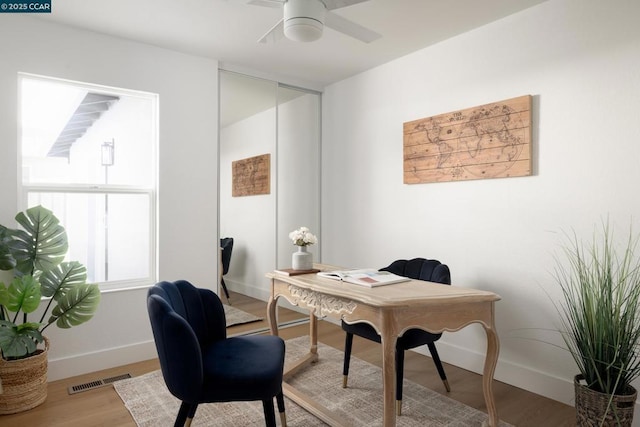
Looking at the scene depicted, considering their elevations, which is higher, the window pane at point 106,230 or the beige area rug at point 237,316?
the window pane at point 106,230

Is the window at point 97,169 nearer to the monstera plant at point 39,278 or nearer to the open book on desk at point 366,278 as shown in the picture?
the monstera plant at point 39,278

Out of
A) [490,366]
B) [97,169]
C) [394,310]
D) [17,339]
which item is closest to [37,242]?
[17,339]

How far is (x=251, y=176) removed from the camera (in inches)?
159

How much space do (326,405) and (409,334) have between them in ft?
2.29

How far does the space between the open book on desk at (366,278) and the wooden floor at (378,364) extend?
964 millimetres

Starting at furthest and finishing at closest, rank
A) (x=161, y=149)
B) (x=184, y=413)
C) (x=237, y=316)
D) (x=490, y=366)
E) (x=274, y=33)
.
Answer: (x=237, y=316)
(x=161, y=149)
(x=274, y=33)
(x=490, y=366)
(x=184, y=413)

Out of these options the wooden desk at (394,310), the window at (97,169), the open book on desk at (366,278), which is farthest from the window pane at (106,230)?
the open book on desk at (366,278)

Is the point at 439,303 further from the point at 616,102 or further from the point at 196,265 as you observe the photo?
the point at 196,265

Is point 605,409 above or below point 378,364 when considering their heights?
above

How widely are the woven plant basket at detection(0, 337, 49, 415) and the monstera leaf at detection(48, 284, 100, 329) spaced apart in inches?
9.5

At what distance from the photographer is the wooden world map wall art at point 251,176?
391 cm

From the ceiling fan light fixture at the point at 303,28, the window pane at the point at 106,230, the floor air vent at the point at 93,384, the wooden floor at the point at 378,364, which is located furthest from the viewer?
the window pane at the point at 106,230

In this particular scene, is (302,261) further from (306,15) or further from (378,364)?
(306,15)

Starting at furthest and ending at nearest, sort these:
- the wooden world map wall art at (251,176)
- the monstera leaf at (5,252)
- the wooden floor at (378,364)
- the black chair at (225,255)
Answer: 1. the wooden world map wall art at (251,176)
2. the black chair at (225,255)
3. the monstera leaf at (5,252)
4. the wooden floor at (378,364)
